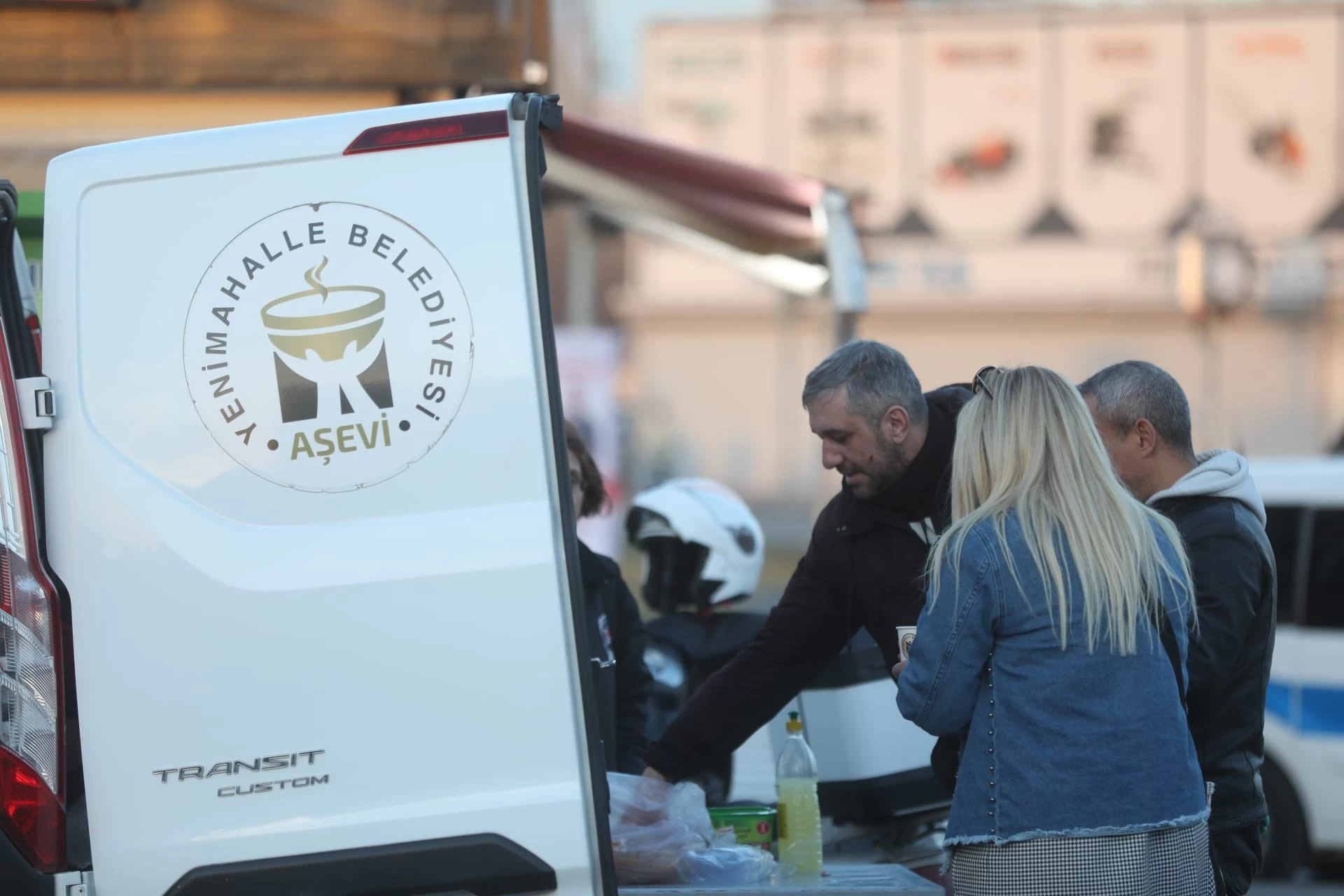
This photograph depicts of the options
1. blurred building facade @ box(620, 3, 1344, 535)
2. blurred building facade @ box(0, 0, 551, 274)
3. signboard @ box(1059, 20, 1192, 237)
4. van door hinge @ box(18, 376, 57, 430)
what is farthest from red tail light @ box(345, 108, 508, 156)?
signboard @ box(1059, 20, 1192, 237)

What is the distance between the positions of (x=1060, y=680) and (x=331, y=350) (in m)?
1.43

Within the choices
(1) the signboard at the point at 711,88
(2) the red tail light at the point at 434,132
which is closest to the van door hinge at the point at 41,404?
Answer: (2) the red tail light at the point at 434,132

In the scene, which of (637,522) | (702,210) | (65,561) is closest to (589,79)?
(702,210)

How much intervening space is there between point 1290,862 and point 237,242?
6002mm

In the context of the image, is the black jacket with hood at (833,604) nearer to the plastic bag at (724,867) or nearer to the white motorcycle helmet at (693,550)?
the plastic bag at (724,867)

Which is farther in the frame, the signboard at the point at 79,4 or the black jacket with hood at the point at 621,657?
the signboard at the point at 79,4

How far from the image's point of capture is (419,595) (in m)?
2.43

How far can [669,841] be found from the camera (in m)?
3.09

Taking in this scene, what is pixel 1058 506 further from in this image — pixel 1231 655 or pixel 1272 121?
pixel 1272 121

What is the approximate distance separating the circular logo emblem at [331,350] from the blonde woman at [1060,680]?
100 centimetres

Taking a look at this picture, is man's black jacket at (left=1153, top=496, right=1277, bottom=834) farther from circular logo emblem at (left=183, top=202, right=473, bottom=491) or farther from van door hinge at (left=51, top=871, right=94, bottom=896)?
van door hinge at (left=51, top=871, right=94, bottom=896)

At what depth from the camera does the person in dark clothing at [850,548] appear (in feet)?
10.7


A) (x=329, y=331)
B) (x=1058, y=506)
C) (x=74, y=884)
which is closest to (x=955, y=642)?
(x=1058, y=506)

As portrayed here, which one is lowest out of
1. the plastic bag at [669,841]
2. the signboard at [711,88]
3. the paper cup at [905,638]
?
the plastic bag at [669,841]
